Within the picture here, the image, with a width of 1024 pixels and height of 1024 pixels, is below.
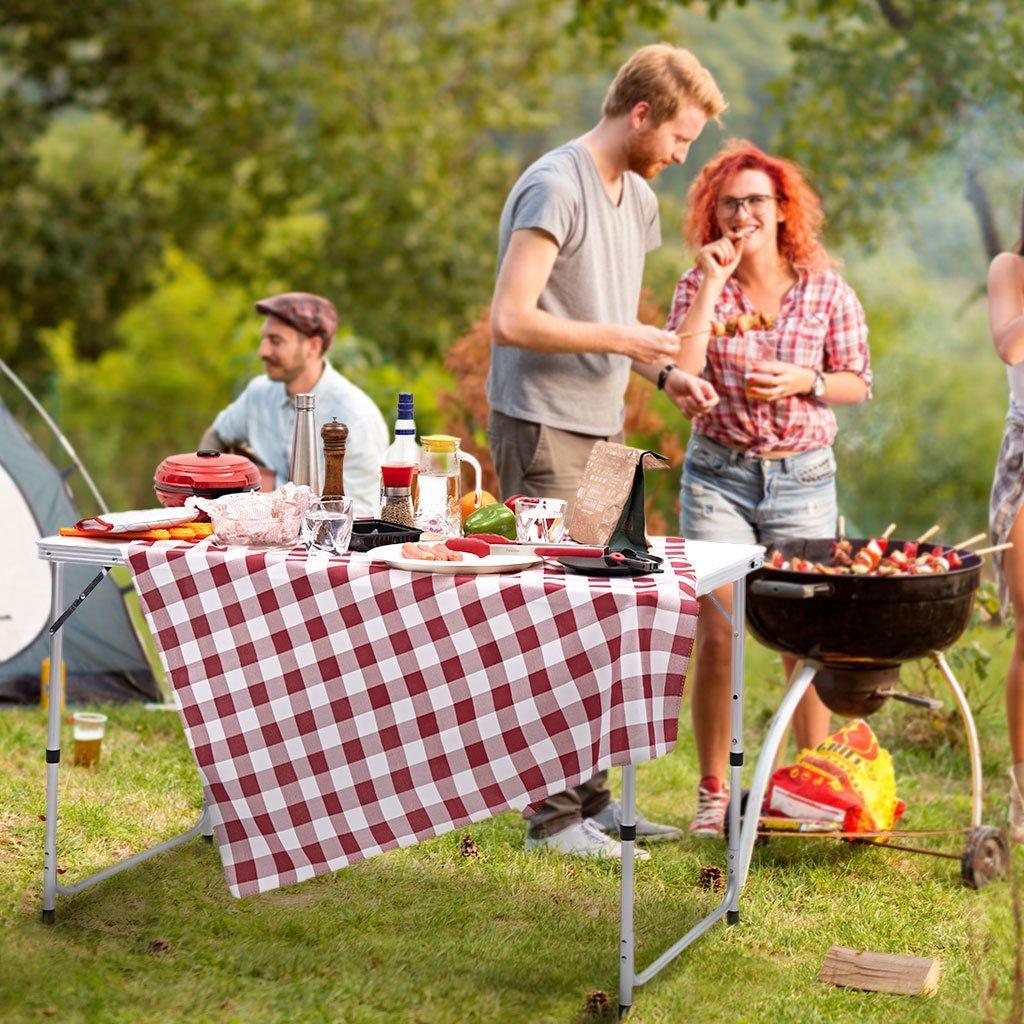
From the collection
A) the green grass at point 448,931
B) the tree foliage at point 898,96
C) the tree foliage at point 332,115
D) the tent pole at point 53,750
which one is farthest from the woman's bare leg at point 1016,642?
the tree foliage at point 332,115

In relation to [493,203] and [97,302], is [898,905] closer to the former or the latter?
[493,203]

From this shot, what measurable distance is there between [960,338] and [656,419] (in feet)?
27.4

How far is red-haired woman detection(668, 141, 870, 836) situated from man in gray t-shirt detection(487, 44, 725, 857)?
0.66ft

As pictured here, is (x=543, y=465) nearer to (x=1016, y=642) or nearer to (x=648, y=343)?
(x=648, y=343)

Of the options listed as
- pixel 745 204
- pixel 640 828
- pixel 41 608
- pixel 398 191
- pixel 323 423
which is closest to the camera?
pixel 745 204

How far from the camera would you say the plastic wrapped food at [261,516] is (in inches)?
116

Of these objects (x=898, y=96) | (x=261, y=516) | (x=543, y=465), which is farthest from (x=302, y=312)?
(x=898, y=96)

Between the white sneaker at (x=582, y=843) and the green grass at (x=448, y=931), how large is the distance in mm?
51

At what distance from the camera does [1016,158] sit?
9.99 metres

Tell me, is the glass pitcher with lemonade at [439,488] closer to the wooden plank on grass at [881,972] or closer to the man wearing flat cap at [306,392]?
the wooden plank on grass at [881,972]

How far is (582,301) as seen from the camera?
3.60 metres

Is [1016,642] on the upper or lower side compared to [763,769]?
upper

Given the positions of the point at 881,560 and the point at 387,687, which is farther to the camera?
the point at 881,560

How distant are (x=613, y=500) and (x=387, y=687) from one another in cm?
60
